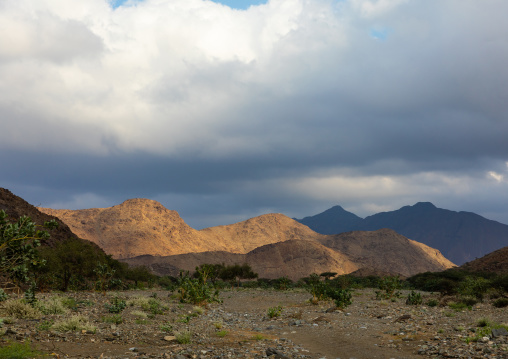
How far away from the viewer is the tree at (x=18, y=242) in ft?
26.9

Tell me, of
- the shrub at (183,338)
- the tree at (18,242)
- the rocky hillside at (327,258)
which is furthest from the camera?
the rocky hillside at (327,258)

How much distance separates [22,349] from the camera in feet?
30.4

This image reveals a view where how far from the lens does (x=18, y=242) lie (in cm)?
880

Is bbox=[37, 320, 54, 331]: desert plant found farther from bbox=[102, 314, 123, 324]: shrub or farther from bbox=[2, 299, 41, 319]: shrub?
bbox=[102, 314, 123, 324]: shrub

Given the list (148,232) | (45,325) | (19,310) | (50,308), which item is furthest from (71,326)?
(148,232)

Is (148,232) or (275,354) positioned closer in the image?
(275,354)

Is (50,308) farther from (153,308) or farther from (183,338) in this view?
(183,338)

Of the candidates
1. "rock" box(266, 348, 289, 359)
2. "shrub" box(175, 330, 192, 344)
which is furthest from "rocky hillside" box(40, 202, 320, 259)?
"rock" box(266, 348, 289, 359)

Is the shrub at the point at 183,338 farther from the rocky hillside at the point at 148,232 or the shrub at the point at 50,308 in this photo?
the rocky hillside at the point at 148,232

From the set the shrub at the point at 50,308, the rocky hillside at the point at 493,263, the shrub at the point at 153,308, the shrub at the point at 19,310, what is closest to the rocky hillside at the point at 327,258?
the rocky hillside at the point at 493,263

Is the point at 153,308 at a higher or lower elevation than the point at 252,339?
higher

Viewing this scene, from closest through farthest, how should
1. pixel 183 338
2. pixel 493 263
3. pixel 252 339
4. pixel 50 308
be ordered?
pixel 183 338
pixel 252 339
pixel 50 308
pixel 493 263

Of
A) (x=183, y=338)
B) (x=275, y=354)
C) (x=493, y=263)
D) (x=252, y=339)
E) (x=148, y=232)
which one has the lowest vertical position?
(x=493, y=263)

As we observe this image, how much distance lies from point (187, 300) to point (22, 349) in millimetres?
19917
